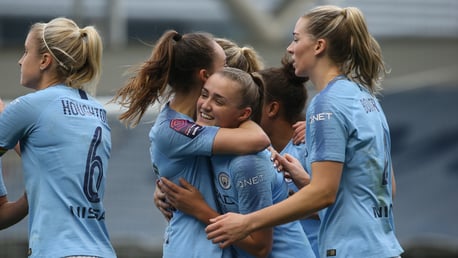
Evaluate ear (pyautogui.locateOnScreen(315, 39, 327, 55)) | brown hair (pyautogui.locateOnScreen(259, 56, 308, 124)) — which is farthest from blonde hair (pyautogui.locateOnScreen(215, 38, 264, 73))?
ear (pyautogui.locateOnScreen(315, 39, 327, 55))

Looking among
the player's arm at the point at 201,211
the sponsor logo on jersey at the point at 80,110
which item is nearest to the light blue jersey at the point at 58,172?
the sponsor logo on jersey at the point at 80,110

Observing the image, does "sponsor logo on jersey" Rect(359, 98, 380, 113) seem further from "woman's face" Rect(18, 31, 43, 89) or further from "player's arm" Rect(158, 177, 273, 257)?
"woman's face" Rect(18, 31, 43, 89)

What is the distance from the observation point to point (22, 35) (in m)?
22.1

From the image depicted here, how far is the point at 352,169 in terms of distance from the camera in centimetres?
408

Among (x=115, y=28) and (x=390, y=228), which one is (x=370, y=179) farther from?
(x=115, y=28)

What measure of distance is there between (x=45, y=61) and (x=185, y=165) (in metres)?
0.76

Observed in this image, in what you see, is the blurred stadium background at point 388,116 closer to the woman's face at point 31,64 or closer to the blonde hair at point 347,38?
the woman's face at point 31,64

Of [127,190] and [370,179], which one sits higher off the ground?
[370,179]

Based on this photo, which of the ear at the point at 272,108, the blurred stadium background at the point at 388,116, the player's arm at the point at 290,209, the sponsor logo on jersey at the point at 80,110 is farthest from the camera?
the blurred stadium background at the point at 388,116

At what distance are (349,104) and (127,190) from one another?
42.1 ft

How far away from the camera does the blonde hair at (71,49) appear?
4.48 m

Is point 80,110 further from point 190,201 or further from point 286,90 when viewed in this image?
point 286,90

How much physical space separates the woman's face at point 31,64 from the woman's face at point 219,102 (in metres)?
0.74

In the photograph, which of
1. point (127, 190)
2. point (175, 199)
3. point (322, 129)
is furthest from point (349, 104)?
point (127, 190)
